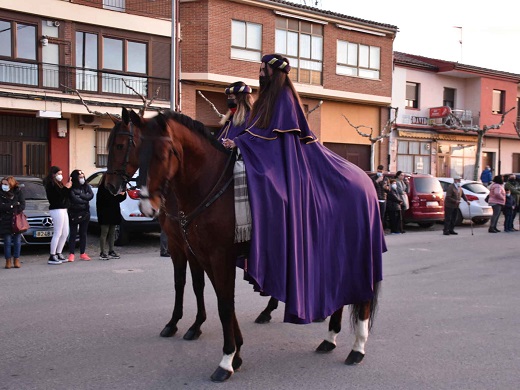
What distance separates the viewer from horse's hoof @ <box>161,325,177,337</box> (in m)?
5.80

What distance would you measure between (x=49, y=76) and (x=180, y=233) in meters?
17.8

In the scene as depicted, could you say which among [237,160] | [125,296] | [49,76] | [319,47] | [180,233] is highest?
[319,47]

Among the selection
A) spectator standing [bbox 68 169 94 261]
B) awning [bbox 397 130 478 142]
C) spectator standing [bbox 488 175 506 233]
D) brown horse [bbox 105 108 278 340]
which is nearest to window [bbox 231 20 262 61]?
awning [bbox 397 130 478 142]

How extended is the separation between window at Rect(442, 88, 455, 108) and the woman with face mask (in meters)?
29.4

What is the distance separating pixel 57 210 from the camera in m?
11.0

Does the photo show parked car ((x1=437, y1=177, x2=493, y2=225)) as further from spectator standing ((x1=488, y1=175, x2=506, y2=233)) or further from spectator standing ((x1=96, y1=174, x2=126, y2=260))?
spectator standing ((x1=96, y1=174, x2=126, y2=260))

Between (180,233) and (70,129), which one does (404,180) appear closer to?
(70,129)

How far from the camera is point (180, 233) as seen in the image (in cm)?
523

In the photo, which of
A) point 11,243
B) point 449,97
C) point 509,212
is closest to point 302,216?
point 11,243

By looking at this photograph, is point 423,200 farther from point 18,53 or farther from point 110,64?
point 18,53

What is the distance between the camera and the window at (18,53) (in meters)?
20.0

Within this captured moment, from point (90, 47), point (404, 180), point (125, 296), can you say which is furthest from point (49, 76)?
point (125, 296)

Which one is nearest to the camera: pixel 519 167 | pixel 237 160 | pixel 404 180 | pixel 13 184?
pixel 237 160

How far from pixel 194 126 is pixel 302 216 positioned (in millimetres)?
1179
